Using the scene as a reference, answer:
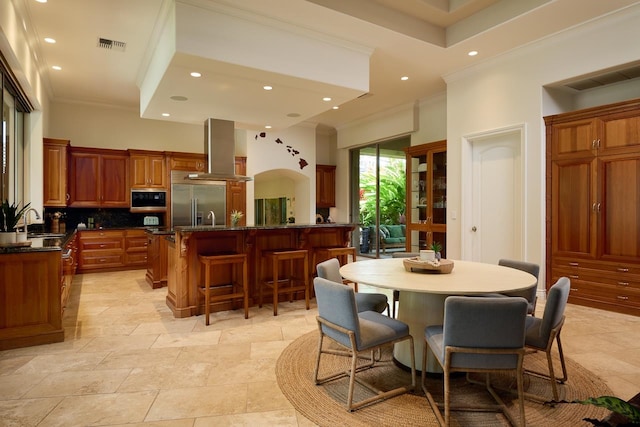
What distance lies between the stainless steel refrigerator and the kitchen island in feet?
9.82

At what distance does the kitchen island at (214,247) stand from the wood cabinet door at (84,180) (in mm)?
3582

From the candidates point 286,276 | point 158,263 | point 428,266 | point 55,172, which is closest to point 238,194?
point 158,263

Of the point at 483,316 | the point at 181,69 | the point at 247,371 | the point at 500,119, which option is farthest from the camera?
the point at 500,119

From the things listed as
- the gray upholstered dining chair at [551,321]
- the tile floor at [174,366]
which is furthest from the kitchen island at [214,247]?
the gray upholstered dining chair at [551,321]

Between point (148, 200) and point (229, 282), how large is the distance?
Result: 3828 millimetres

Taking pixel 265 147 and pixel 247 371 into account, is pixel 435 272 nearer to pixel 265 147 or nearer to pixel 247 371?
pixel 247 371

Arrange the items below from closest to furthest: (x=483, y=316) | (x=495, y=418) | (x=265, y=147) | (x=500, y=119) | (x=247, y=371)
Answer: (x=483, y=316) < (x=495, y=418) < (x=247, y=371) < (x=500, y=119) < (x=265, y=147)

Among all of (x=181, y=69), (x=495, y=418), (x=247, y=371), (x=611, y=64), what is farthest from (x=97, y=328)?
(x=611, y=64)

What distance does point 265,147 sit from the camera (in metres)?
8.23

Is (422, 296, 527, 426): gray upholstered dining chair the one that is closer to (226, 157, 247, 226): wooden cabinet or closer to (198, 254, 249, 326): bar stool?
(198, 254, 249, 326): bar stool

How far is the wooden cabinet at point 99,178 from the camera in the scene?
692cm

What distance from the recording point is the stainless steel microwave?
7.25 metres

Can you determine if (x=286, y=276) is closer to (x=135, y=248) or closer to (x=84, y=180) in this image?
(x=135, y=248)

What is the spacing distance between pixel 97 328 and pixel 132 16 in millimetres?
3454
